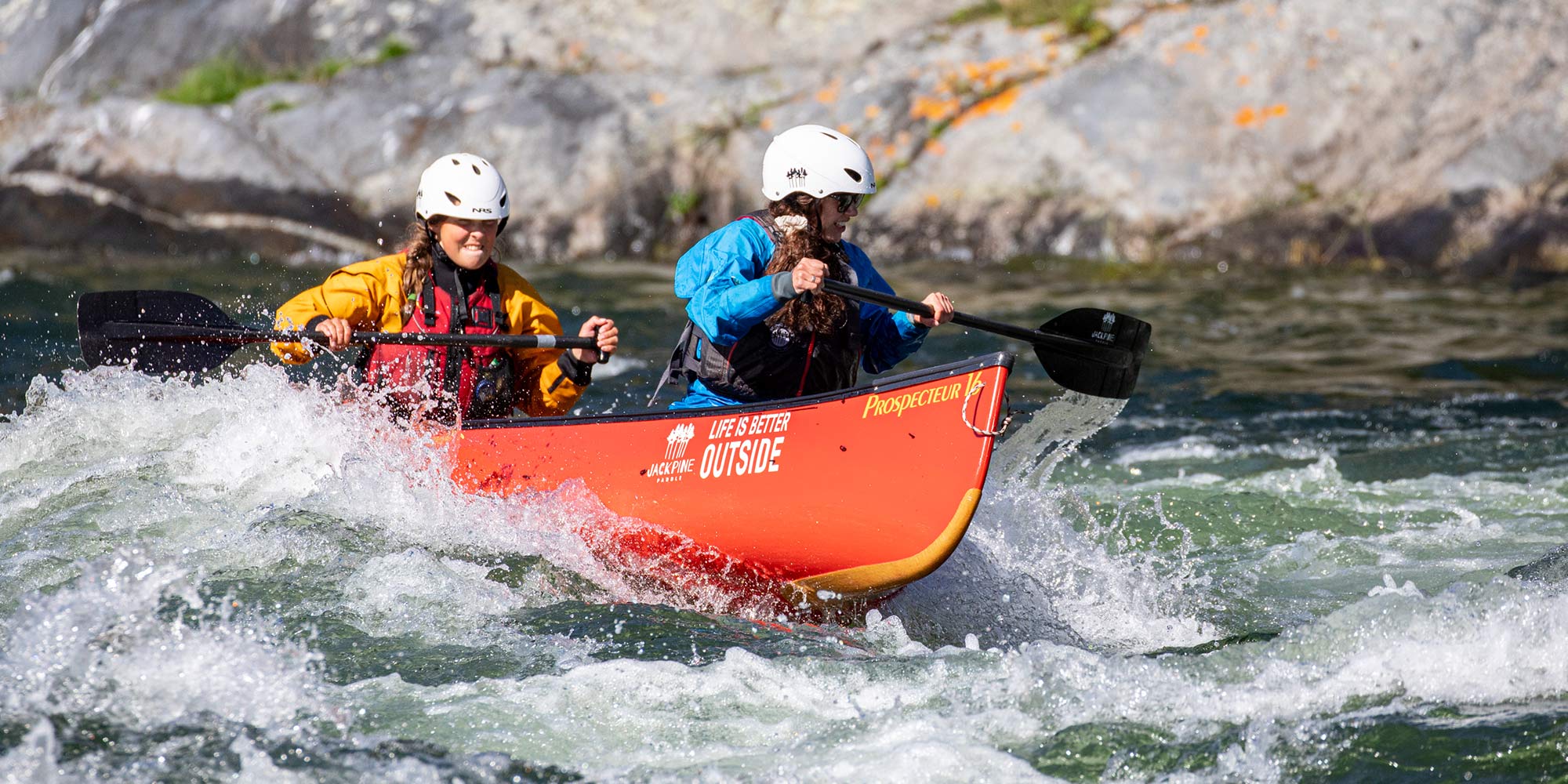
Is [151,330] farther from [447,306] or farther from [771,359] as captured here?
[771,359]

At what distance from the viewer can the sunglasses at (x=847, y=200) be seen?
5.09 m

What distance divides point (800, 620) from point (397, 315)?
210 cm

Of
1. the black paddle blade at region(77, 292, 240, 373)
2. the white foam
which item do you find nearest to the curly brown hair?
the white foam

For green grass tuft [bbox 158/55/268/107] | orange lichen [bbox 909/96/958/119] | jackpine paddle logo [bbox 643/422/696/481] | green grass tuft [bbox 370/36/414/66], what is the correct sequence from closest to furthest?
jackpine paddle logo [bbox 643/422/696/481] → orange lichen [bbox 909/96/958/119] → green grass tuft [bbox 158/55/268/107] → green grass tuft [bbox 370/36/414/66]

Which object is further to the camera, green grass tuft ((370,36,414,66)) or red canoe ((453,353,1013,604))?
green grass tuft ((370,36,414,66))

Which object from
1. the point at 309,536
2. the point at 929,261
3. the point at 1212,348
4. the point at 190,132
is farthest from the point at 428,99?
the point at 309,536

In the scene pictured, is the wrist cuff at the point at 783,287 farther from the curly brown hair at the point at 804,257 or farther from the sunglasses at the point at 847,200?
the sunglasses at the point at 847,200

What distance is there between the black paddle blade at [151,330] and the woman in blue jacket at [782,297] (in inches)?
81.3

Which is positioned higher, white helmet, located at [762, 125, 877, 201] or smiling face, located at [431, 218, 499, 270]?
white helmet, located at [762, 125, 877, 201]

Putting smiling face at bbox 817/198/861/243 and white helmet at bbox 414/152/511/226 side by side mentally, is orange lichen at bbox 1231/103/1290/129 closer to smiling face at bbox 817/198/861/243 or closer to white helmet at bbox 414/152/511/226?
smiling face at bbox 817/198/861/243

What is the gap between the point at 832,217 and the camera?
5.14 meters

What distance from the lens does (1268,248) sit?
12.4 m

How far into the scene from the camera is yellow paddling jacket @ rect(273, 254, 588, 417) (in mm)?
5633

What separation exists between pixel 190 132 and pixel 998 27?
25.1 ft
